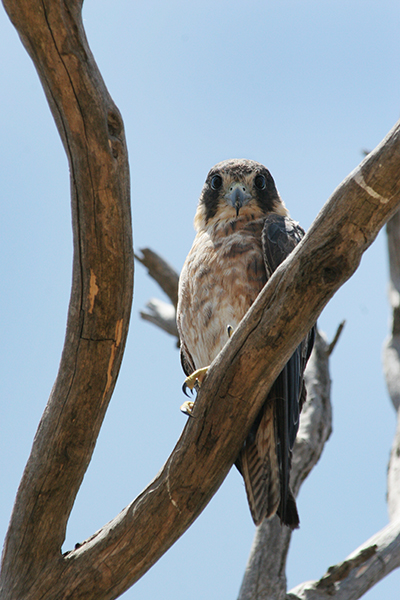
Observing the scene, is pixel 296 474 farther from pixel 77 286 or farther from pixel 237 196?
pixel 77 286

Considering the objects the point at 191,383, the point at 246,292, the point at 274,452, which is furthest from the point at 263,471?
the point at 246,292

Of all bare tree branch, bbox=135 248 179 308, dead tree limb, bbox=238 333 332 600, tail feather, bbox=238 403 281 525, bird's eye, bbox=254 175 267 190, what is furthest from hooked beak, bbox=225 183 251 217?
bare tree branch, bbox=135 248 179 308

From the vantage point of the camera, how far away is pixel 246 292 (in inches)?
130

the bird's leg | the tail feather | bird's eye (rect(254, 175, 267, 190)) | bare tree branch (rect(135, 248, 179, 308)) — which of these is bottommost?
the tail feather

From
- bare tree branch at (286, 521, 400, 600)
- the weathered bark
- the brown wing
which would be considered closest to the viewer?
the weathered bark

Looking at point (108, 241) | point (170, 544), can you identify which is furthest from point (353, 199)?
point (170, 544)

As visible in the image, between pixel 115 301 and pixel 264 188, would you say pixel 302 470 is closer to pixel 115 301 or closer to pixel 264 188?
pixel 264 188

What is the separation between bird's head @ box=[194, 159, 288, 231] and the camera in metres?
3.94

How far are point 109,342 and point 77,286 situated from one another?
28 cm

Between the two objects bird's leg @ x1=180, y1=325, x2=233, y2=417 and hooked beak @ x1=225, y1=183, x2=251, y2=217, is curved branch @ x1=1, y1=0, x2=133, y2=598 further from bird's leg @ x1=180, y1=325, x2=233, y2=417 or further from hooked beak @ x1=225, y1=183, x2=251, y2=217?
hooked beak @ x1=225, y1=183, x2=251, y2=217

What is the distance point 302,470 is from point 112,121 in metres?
3.33

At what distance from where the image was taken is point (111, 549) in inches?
100

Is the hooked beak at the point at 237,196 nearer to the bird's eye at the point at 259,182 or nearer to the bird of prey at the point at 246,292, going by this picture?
the bird of prey at the point at 246,292

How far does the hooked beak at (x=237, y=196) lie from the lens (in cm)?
384
